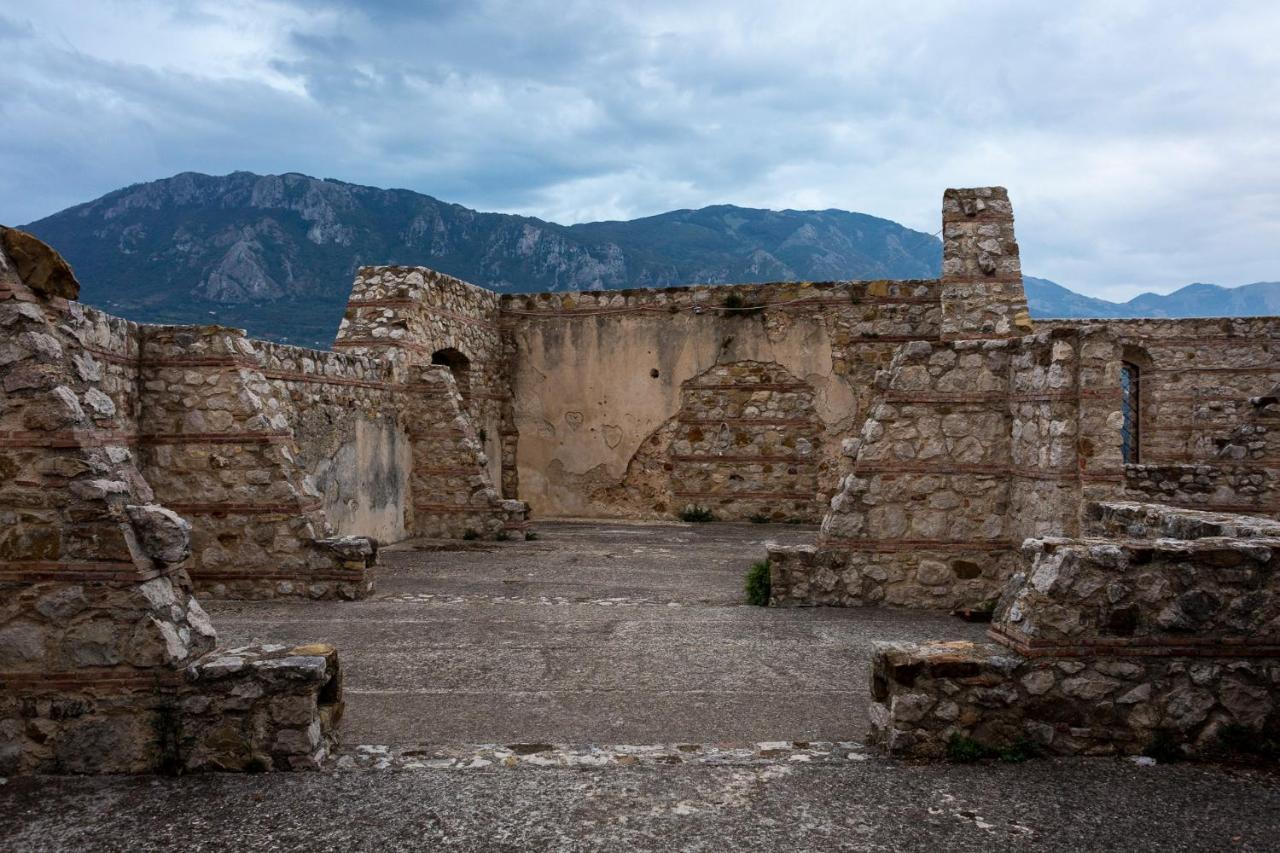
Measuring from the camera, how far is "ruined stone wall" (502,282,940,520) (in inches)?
524

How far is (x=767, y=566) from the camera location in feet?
25.6

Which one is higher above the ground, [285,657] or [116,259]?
[116,259]

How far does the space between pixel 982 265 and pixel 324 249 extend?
196 ft

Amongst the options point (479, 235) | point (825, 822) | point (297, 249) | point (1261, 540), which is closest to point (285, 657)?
point (825, 822)

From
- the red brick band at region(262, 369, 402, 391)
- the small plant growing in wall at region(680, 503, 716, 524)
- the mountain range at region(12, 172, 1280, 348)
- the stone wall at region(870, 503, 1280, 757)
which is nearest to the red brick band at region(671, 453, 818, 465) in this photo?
the small plant growing in wall at region(680, 503, 716, 524)

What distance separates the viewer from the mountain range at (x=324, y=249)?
5562 cm

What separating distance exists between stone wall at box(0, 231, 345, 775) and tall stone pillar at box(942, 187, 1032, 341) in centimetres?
865

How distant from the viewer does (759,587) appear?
775 centimetres

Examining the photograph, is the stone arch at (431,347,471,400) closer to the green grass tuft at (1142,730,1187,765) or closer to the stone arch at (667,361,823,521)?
the stone arch at (667,361,823,521)

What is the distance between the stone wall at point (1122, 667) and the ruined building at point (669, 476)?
13 mm

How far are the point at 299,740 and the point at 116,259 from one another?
220 feet

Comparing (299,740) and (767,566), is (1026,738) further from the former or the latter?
(767,566)

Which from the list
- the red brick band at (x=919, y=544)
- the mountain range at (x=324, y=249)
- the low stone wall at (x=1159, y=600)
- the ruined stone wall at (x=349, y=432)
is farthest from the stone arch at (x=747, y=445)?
the mountain range at (x=324, y=249)

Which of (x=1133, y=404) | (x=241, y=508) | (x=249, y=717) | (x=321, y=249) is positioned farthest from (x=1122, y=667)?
(x=321, y=249)
